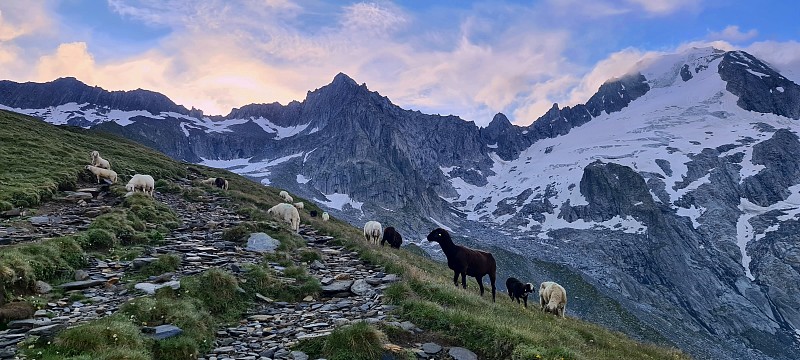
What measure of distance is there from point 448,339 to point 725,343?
189 meters

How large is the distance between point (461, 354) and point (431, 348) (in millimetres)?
638

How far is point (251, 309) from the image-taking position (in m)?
11.8

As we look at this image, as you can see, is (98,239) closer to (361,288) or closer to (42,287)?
(42,287)

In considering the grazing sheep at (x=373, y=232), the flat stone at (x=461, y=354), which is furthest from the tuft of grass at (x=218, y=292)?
the grazing sheep at (x=373, y=232)

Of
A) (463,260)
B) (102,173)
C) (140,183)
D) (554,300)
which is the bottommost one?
(554,300)

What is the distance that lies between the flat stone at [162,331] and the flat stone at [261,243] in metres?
8.99

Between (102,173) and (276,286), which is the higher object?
(102,173)

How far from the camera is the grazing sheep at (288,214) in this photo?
2702 centimetres

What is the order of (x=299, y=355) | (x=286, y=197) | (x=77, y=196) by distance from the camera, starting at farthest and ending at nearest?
1. (x=286, y=197)
2. (x=77, y=196)
3. (x=299, y=355)

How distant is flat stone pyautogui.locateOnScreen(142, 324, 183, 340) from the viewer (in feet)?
28.3

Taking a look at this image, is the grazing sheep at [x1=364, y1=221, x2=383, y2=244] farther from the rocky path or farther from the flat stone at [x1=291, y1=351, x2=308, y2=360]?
the flat stone at [x1=291, y1=351, x2=308, y2=360]

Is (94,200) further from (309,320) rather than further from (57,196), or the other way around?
(309,320)

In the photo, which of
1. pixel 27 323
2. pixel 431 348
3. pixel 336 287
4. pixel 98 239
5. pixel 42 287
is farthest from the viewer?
pixel 98 239

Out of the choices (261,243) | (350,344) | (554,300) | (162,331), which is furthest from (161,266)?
(554,300)
